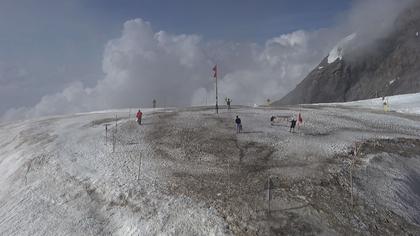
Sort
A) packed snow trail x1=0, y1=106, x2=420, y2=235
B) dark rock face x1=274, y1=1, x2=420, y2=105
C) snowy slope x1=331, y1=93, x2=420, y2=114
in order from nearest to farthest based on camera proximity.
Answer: packed snow trail x1=0, y1=106, x2=420, y2=235, snowy slope x1=331, y1=93, x2=420, y2=114, dark rock face x1=274, y1=1, x2=420, y2=105

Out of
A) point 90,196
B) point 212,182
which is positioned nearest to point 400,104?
point 212,182

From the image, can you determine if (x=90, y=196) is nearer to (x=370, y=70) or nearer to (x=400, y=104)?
(x=400, y=104)

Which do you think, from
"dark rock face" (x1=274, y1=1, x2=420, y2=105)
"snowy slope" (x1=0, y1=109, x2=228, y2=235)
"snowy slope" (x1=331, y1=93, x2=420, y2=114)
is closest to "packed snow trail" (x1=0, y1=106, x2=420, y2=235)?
"snowy slope" (x1=0, y1=109, x2=228, y2=235)

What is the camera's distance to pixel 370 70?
18238 cm

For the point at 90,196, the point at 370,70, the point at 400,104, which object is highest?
the point at 370,70

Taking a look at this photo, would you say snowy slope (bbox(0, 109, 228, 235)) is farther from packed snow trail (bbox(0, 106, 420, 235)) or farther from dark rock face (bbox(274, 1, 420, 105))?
dark rock face (bbox(274, 1, 420, 105))

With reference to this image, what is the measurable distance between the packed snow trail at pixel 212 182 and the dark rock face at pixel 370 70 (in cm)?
13858

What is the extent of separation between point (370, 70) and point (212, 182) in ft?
572

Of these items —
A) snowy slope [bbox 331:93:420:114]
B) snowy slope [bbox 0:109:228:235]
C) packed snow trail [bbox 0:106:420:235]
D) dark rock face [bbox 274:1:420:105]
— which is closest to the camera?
packed snow trail [bbox 0:106:420:235]

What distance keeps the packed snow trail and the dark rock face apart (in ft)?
455

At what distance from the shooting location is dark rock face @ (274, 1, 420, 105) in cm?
16718

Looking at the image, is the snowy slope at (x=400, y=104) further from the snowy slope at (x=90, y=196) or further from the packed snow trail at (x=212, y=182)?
the snowy slope at (x=90, y=196)

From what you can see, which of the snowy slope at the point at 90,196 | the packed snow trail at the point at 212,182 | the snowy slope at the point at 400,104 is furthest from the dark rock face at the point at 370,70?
the snowy slope at the point at 90,196

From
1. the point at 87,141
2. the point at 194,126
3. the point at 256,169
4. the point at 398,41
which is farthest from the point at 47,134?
the point at 398,41
